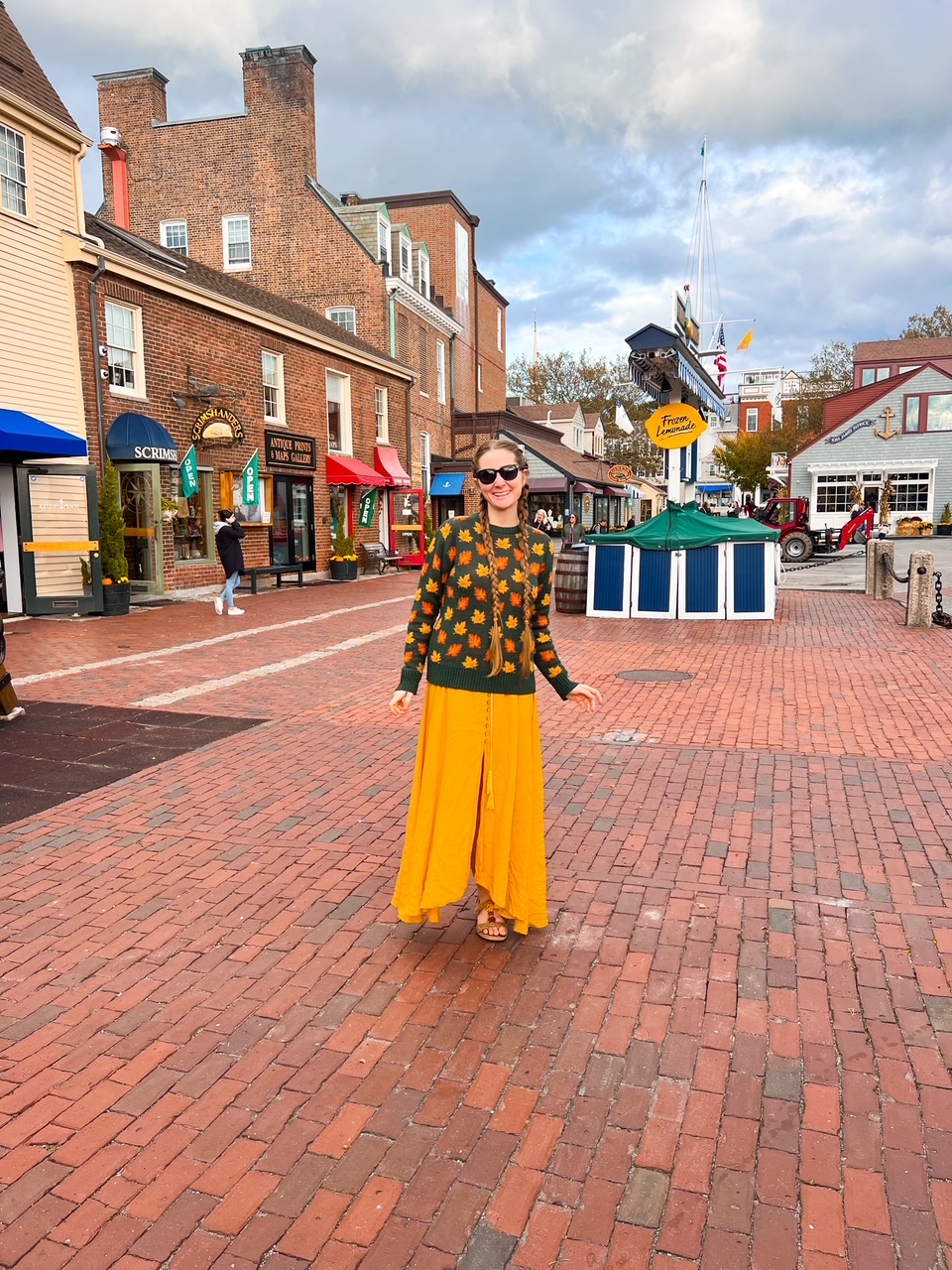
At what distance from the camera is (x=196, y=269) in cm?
2016

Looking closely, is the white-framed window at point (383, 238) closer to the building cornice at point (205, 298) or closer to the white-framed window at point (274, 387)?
the building cornice at point (205, 298)

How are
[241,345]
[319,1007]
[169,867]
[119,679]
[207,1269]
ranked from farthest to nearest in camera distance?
[241,345] → [119,679] → [169,867] → [319,1007] → [207,1269]

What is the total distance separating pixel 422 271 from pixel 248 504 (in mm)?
17175

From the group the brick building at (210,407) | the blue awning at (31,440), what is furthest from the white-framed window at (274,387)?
the blue awning at (31,440)

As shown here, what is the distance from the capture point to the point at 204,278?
19750 millimetres

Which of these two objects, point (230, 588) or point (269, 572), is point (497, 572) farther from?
point (269, 572)

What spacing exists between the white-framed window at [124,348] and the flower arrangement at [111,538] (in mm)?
2155

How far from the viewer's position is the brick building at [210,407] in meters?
15.6

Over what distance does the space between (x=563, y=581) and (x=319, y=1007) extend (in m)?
11.6

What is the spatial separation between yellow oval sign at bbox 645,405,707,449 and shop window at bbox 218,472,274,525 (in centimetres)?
918

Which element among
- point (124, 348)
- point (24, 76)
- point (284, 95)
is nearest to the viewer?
point (24, 76)

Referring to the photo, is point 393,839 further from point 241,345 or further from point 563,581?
point 241,345

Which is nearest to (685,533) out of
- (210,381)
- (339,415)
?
(210,381)

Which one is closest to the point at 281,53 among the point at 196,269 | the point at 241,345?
A: the point at 196,269
